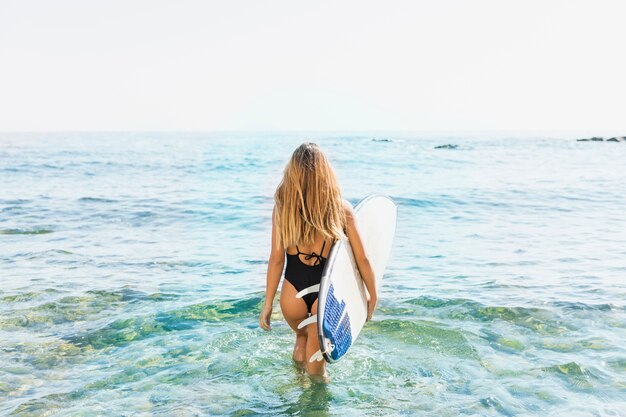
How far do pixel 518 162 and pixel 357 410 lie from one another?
34.4 m

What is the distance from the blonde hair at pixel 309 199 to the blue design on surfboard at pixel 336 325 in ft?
1.55

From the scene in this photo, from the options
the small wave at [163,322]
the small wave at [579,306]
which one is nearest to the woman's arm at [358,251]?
the small wave at [163,322]

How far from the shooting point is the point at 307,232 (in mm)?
4539

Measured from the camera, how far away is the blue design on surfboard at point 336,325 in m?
4.55

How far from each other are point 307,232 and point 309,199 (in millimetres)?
270

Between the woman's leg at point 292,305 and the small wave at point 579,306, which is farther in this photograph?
the small wave at point 579,306

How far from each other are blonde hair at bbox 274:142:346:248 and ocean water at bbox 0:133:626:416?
55.1 inches

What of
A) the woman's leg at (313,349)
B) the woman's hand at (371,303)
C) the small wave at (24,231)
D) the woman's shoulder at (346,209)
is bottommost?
the small wave at (24,231)

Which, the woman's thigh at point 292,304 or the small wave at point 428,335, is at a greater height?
the woman's thigh at point 292,304

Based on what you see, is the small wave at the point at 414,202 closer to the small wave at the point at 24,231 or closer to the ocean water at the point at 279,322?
the ocean water at the point at 279,322

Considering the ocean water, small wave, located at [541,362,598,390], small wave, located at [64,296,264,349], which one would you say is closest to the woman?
the ocean water

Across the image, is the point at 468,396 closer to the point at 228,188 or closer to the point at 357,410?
the point at 357,410

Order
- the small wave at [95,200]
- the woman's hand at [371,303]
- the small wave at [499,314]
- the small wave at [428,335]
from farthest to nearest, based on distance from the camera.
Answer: the small wave at [95,200], the small wave at [499,314], the small wave at [428,335], the woman's hand at [371,303]

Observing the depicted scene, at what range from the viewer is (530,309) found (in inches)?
280
